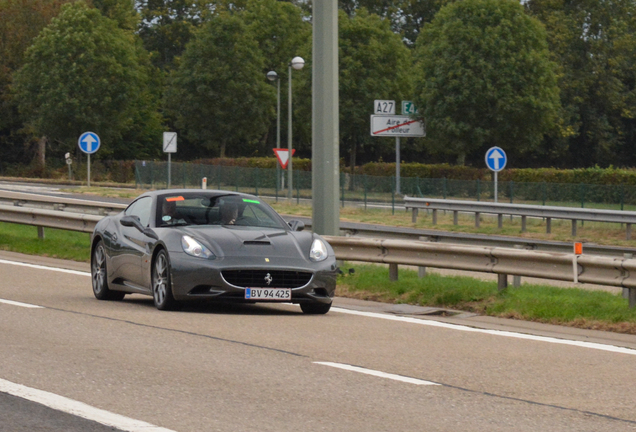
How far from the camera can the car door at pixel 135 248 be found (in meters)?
12.0

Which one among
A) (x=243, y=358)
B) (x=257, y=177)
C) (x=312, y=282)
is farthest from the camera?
(x=257, y=177)

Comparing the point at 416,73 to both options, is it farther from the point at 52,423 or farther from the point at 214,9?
the point at 52,423

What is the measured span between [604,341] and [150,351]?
4.09m

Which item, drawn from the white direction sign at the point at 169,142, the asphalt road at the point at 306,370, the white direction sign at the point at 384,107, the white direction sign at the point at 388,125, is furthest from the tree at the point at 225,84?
the asphalt road at the point at 306,370

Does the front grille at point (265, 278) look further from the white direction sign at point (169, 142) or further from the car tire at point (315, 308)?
the white direction sign at point (169, 142)

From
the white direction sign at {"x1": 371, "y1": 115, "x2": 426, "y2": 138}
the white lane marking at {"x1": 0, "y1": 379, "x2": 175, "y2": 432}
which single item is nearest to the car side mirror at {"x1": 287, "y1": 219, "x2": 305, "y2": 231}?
the white lane marking at {"x1": 0, "y1": 379, "x2": 175, "y2": 432}

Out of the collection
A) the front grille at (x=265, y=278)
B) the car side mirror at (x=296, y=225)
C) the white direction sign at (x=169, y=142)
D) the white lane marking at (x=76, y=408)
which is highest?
the white direction sign at (x=169, y=142)

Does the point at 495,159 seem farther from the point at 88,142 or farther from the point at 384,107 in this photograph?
the point at 88,142

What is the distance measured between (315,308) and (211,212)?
5.05 feet

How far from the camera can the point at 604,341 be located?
10.1 m

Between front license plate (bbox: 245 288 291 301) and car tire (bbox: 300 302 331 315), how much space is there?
660 millimetres

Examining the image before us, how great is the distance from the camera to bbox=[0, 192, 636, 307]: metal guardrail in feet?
37.6

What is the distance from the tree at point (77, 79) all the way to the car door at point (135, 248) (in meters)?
61.3

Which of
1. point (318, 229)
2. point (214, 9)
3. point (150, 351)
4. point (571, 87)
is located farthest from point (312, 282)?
point (214, 9)
